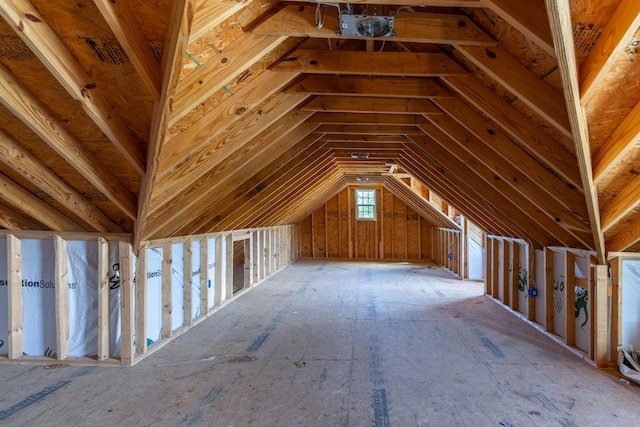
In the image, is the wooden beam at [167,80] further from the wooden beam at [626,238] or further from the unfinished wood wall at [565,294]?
the unfinished wood wall at [565,294]

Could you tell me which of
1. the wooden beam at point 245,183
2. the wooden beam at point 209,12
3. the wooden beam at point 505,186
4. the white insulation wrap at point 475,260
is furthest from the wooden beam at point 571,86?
the white insulation wrap at point 475,260

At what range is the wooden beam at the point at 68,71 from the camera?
173 cm

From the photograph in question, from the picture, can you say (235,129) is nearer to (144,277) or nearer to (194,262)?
(144,277)

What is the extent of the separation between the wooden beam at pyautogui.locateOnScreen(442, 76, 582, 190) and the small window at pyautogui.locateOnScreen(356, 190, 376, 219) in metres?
10.9

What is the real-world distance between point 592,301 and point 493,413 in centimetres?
182

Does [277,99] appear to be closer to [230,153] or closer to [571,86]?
[230,153]

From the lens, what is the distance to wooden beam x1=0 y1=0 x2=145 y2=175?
1731mm

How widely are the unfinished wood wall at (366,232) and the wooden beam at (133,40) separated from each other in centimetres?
1188

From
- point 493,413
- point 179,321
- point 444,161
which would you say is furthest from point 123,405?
point 444,161

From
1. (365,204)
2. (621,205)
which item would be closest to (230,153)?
(621,205)

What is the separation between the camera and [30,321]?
12.3ft

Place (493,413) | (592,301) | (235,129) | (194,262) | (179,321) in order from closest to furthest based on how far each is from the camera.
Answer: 1. (493,413)
2. (235,129)
3. (592,301)
4. (179,321)
5. (194,262)

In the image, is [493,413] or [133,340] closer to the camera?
[493,413]

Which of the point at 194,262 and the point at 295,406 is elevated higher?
the point at 194,262
